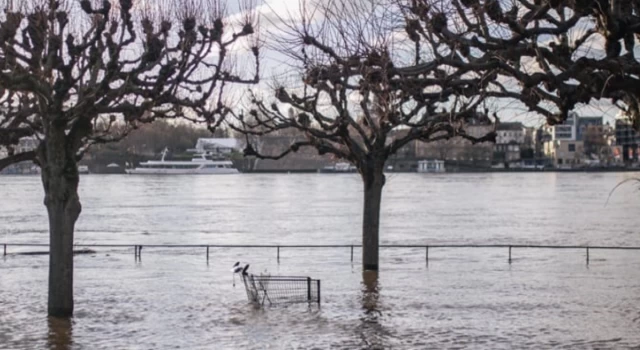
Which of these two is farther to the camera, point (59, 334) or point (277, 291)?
point (277, 291)

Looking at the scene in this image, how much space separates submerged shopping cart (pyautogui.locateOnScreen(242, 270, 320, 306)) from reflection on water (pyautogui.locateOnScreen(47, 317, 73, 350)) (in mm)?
4778

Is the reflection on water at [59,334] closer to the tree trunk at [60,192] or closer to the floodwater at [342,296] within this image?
the floodwater at [342,296]

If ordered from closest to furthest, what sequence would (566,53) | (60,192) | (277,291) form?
(566,53)
(60,192)
(277,291)

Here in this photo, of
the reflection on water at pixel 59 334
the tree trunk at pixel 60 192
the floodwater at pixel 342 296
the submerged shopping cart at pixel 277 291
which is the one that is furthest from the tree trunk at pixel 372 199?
the reflection on water at pixel 59 334

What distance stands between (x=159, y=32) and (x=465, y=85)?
954cm

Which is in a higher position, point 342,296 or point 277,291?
point 277,291

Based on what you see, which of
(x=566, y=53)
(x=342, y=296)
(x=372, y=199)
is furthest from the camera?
(x=372, y=199)

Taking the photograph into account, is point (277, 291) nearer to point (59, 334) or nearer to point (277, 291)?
point (277, 291)

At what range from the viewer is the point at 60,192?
2345cm

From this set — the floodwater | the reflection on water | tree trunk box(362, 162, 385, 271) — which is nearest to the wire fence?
the floodwater

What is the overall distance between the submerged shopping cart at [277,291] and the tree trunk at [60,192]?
15.9 feet

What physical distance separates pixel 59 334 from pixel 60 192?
314 cm

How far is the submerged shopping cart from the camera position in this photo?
88.8 feet

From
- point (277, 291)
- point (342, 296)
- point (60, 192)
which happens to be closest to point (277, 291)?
point (277, 291)
